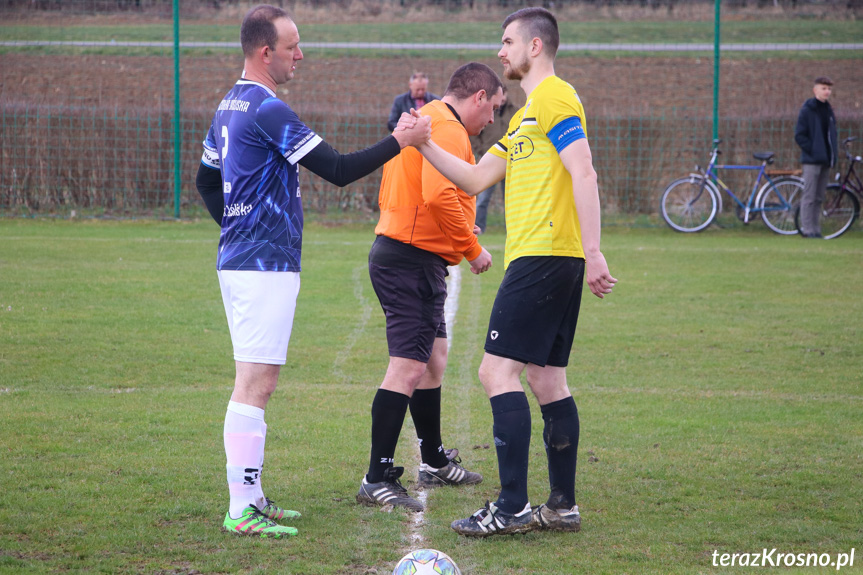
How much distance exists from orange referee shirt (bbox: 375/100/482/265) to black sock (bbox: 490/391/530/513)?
0.87m

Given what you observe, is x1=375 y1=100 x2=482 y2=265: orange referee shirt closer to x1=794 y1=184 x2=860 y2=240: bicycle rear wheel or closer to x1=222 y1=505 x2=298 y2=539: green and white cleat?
x1=222 y1=505 x2=298 y2=539: green and white cleat

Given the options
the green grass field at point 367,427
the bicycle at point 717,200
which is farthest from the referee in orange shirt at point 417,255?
the bicycle at point 717,200

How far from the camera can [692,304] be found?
29.4 ft

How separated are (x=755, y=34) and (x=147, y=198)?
17.8m

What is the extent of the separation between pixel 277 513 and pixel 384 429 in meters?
0.64

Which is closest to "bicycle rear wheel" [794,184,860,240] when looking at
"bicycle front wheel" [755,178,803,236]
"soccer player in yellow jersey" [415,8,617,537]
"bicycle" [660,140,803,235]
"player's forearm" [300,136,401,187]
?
"bicycle front wheel" [755,178,803,236]

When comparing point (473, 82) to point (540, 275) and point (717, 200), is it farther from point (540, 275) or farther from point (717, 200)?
point (717, 200)

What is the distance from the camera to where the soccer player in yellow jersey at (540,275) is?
3.70m

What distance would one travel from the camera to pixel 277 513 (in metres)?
3.86

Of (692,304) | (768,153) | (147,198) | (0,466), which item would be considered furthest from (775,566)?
(147,198)

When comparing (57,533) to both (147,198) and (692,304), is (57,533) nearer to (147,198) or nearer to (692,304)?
(692,304)

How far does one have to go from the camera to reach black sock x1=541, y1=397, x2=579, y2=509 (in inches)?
153

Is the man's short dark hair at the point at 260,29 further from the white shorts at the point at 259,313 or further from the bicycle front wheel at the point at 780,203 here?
the bicycle front wheel at the point at 780,203

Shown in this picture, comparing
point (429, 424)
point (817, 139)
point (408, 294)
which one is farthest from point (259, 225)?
point (817, 139)
